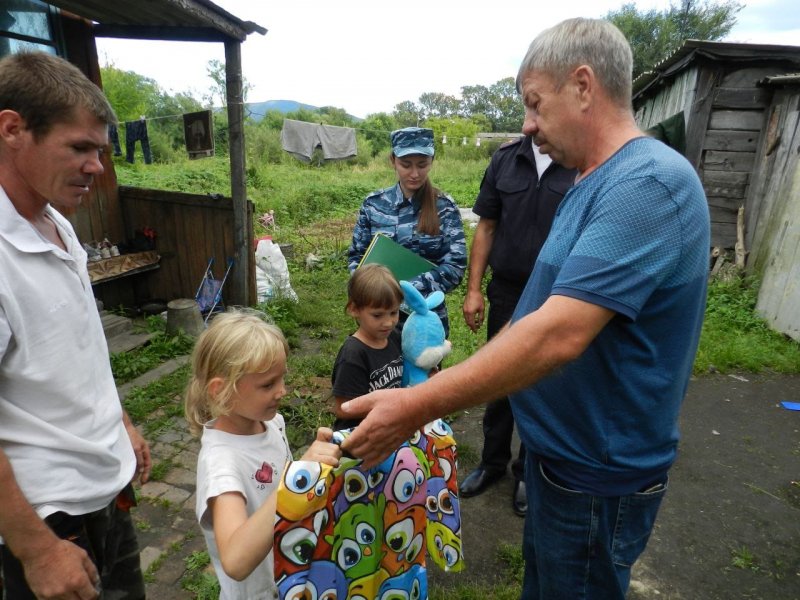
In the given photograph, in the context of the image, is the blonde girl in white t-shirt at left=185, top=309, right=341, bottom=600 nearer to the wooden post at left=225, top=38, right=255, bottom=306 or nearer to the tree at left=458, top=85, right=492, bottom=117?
the wooden post at left=225, top=38, right=255, bottom=306

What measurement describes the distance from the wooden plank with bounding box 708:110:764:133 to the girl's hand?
7.62 meters

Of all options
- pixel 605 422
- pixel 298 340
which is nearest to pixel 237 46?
pixel 298 340

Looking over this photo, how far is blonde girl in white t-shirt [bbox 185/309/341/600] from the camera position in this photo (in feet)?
4.68

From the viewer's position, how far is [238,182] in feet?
16.1

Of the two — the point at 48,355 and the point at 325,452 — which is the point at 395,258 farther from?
the point at 48,355

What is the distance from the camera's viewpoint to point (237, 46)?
458 centimetres

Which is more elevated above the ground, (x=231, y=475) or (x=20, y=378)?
(x=20, y=378)

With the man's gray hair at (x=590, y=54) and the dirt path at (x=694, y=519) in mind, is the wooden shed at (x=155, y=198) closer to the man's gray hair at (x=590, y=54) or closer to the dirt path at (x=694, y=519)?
the dirt path at (x=694, y=519)

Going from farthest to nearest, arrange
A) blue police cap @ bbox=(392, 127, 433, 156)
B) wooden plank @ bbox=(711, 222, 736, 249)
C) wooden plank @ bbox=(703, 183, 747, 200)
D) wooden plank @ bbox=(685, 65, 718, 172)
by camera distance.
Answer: wooden plank @ bbox=(711, 222, 736, 249) < wooden plank @ bbox=(703, 183, 747, 200) < wooden plank @ bbox=(685, 65, 718, 172) < blue police cap @ bbox=(392, 127, 433, 156)

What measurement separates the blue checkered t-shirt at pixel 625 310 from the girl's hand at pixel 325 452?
0.62 m

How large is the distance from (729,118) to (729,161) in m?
0.57

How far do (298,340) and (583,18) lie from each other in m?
4.36

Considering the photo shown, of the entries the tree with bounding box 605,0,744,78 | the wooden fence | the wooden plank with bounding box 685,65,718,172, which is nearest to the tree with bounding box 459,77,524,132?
the tree with bounding box 605,0,744,78

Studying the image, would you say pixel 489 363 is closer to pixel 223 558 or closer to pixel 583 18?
pixel 223 558
